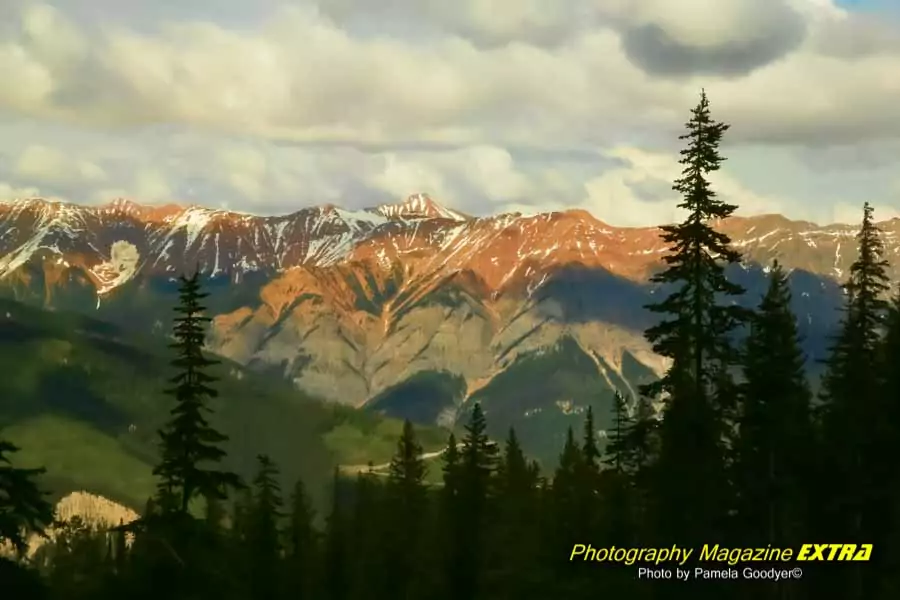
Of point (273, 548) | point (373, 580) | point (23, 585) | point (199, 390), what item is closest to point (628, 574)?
point (199, 390)

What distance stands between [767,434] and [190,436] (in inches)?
803

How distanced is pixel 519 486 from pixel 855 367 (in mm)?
35506

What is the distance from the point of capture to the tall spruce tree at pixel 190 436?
31.8 meters

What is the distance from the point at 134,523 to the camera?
99.5 feet

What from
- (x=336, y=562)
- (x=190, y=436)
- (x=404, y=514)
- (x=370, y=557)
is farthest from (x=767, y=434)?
(x=336, y=562)

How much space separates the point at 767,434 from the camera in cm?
3909

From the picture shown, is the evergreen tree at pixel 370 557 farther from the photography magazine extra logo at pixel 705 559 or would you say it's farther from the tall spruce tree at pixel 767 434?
the tall spruce tree at pixel 767 434

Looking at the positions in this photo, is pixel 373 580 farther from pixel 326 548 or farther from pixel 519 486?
pixel 326 548

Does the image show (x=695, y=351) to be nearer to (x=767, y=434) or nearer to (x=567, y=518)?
(x=767, y=434)

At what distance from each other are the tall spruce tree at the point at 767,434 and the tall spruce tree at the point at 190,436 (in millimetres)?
18035

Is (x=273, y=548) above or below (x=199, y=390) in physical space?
below

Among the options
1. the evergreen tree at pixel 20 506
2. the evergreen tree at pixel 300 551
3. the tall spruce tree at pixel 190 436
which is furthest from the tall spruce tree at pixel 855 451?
the evergreen tree at pixel 300 551

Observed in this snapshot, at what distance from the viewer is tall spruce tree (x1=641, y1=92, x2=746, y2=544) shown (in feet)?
112

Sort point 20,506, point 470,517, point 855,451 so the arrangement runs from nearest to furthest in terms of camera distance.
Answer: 1. point 20,506
2. point 855,451
3. point 470,517
